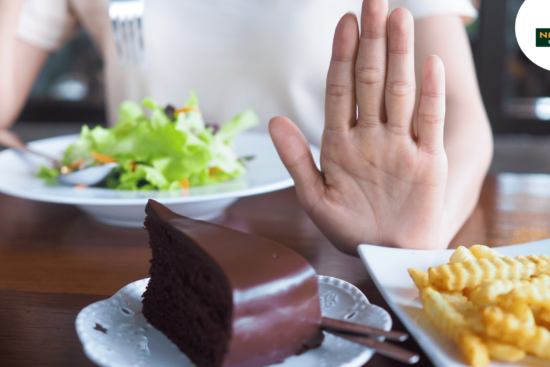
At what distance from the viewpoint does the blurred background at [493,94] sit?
342 centimetres

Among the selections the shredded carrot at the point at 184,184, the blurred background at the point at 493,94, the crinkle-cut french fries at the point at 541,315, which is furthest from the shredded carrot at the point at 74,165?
the blurred background at the point at 493,94

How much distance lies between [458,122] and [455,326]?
2.66 ft

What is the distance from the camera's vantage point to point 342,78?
0.72 metres

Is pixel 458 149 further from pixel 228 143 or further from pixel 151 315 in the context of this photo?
pixel 151 315

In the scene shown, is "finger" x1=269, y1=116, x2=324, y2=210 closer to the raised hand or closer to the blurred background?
the raised hand

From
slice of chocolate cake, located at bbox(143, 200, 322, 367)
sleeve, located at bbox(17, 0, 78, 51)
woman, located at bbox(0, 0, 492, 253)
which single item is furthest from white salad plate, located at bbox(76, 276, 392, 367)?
sleeve, located at bbox(17, 0, 78, 51)

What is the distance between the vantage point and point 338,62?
71cm

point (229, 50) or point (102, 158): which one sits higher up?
point (229, 50)

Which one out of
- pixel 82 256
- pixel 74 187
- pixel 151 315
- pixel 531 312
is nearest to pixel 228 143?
pixel 74 187

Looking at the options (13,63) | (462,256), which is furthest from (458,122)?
(13,63)

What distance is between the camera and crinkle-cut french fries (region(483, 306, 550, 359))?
390 millimetres

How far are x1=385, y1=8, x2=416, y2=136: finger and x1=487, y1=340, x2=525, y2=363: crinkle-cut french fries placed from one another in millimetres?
364

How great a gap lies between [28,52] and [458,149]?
165 centimetres

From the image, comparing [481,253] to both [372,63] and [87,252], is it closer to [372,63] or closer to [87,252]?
[372,63]
